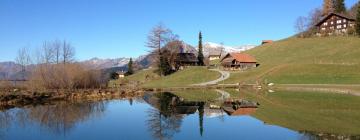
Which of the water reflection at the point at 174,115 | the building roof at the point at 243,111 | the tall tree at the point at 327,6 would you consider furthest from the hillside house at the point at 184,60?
the building roof at the point at 243,111

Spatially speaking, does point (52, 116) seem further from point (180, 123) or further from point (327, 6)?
point (327, 6)

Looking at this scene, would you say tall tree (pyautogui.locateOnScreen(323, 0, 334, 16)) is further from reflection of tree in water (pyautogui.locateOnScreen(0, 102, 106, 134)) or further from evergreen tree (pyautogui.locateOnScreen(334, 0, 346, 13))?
reflection of tree in water (pyautogui.locateOnScreen(0, 102, 106, 134))

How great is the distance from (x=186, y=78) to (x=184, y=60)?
30.2 metres

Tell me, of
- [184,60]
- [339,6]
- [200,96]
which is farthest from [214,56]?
[200,96]

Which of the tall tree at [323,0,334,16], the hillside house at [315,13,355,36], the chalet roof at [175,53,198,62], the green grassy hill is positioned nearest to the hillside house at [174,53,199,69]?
the chalet roof at [175,53,198,62]

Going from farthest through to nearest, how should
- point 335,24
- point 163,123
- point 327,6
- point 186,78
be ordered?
point 327,6 → point 335,24 → point 186,78 → point 163,123

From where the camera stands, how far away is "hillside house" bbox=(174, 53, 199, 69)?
119100 millimetres

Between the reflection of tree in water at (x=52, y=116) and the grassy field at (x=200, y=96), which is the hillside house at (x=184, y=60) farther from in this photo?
the reflection of tree in water at (x=52, y=116)

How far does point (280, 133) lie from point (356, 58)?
7821cm

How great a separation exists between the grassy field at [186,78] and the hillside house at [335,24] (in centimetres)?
5483

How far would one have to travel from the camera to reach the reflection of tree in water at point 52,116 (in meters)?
25.3

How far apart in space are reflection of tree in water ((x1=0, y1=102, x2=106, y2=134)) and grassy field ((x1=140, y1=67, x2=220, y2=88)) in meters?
53.0

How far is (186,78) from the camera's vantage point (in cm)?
9412

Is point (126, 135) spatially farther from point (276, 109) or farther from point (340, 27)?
point (340, 27)
